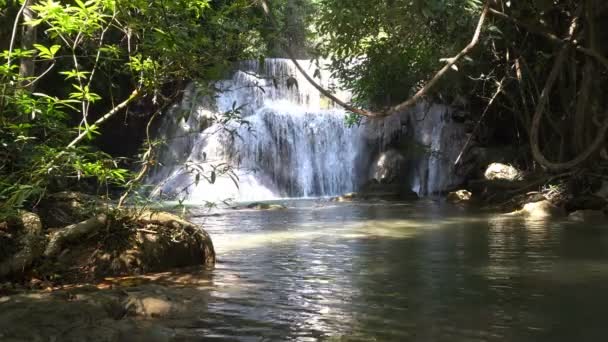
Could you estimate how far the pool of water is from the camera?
10.7 feet

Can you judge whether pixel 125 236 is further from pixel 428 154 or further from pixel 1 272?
pixel 428 154

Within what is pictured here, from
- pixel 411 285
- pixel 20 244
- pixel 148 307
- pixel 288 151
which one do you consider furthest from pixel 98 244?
pixel 288 151

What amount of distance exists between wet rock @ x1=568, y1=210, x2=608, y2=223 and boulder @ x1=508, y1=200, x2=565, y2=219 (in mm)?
427

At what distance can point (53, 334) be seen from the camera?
295 centimetres

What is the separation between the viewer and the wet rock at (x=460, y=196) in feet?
47.9

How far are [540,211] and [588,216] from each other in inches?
35.2

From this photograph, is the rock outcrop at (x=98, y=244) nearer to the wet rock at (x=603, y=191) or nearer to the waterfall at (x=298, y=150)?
the wet rock at (x=603, y=191)

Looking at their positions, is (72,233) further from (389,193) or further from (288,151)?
(288,151)

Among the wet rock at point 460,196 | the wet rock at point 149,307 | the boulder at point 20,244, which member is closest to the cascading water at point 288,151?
the wet rock at point 460,196

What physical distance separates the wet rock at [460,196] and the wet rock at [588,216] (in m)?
4.55

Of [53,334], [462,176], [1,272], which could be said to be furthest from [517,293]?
[462,176]

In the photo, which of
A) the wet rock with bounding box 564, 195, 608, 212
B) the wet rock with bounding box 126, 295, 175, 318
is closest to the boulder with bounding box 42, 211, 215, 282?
the wet rock with bounding box 126, 295, 175, 318

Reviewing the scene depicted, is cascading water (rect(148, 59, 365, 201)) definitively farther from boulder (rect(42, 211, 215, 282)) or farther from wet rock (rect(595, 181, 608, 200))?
boulder (rect(42, 211, 215, 282))

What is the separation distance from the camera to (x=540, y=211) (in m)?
10.5
